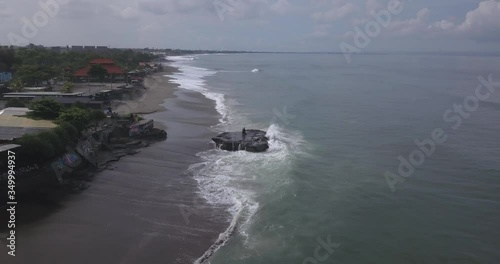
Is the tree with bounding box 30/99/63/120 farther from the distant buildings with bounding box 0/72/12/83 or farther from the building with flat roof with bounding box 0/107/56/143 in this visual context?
the distant buildings with bounding box 0/72/12/83

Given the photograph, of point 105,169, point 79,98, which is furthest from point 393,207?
point 79,98

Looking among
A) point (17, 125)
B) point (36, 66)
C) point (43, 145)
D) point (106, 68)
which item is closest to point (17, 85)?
point (36, 66)

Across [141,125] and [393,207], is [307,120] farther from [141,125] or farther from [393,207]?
[393,207]

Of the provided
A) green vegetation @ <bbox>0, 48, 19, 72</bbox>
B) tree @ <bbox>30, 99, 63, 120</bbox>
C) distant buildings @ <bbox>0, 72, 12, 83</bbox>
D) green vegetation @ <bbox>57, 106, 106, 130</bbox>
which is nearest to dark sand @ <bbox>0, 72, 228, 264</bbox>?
green vegetation @ <bbox>57, 106, 106, 130</bbox>

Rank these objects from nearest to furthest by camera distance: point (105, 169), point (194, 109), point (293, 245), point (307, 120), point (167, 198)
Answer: point (293, 245)
point (167, 198)
point (105, 169)
point (307, 120)
point (194, 109)

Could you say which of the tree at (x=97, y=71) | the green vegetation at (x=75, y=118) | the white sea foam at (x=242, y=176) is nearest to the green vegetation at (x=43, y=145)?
the green vegetation at (x=75, y=118)

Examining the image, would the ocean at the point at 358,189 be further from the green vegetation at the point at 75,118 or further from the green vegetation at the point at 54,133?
the green vegetation at the point at 75,118

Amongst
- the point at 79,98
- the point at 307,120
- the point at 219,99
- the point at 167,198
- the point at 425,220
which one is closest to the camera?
the point at 425,220
